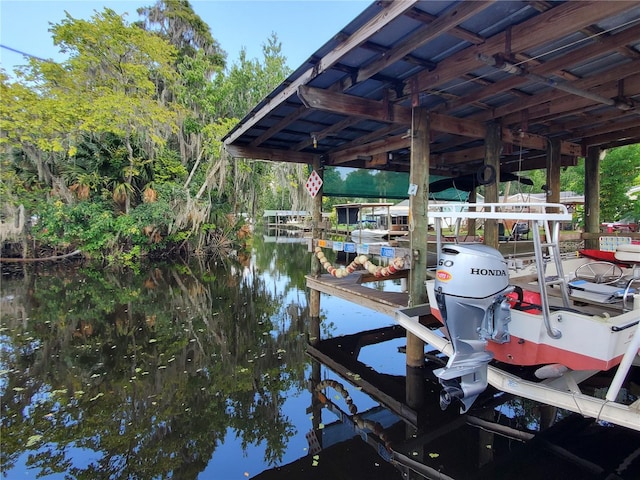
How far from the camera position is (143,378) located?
4270mm

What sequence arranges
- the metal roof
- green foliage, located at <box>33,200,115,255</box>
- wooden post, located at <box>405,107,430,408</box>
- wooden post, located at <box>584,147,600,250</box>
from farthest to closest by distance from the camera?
green foliage, located at <box>33,200,115,255</box> → wooden post, located at <box>584,147,600,250</box> → wooden post, located at <box>405,107,430,408</box> → the metal roof

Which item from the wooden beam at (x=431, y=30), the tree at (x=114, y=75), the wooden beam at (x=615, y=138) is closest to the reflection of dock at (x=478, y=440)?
the wooden beam at (x=431, y=30)

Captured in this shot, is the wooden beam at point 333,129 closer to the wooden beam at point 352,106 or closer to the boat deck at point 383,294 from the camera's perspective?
the wooden beam at point 352,106

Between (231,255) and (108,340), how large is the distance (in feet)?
35.2

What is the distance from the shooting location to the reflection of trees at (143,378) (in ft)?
10.00

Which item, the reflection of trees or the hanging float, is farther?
the hanging float

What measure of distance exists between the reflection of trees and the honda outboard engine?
171 centimetres

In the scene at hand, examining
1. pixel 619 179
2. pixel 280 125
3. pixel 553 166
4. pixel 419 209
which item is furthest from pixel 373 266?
pixel 619 179

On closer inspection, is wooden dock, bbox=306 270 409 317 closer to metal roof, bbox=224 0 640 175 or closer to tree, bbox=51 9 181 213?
metal roof, bbox=224 0 640 175

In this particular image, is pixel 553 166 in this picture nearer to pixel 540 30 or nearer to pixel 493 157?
pixel 493 157

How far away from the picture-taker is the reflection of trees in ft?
10.00

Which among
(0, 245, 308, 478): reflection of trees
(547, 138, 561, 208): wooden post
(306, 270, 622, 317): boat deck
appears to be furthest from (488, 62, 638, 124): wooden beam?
(0, 245, 308, 478): reflection of trees

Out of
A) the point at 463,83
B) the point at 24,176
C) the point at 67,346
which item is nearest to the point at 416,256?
the point at 463,83

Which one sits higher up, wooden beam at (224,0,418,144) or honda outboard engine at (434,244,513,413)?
wooden beam at (224,0,418,144)
